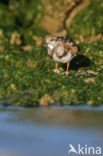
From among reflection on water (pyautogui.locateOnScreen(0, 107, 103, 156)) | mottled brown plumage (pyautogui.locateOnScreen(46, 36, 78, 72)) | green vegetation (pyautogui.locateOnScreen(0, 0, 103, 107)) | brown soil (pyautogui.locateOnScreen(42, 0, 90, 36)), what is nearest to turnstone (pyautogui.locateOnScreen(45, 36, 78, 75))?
mottled brown plumage (pyautogui.locateOnScreen(46, 36, 78, 72))

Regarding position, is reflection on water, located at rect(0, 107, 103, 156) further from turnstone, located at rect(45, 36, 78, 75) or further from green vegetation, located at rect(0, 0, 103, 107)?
turnstone, located at rect(45, 36, 78, 75)

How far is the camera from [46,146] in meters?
6.21

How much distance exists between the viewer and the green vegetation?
9.48m

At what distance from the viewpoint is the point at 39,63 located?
12.1 meters

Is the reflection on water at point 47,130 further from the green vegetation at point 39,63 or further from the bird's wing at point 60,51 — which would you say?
the bird's wing at point 60,51

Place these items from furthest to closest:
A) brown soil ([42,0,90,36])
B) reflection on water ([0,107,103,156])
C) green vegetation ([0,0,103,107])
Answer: brown soil ([42,0,90,36]), green vegetation ([0,0,103,107]), reflection on water ([0,107,103,156])

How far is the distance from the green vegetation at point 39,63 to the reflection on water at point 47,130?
86 centimetres

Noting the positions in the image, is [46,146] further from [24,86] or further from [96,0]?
[96,0]

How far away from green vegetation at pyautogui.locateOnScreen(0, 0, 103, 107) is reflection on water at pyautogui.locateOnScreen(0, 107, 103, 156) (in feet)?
2.81

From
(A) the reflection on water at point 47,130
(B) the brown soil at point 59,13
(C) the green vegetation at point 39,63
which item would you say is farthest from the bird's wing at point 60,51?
(B) the brown soil at point 59,13

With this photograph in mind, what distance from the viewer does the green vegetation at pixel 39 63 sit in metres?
9.48

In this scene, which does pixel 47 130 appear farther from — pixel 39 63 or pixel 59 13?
pixel 59 13

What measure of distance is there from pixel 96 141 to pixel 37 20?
13.0 m

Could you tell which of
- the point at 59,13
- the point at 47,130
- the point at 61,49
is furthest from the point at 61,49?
the point at 59,13
